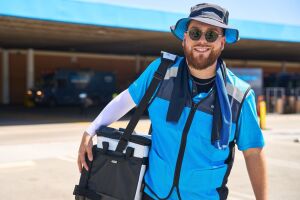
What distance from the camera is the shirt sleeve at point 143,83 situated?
8.39 ft

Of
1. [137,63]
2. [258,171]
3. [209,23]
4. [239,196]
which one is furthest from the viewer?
[137,63]

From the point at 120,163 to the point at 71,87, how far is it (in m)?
26.6

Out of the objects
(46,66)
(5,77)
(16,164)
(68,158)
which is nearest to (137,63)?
(46,66)

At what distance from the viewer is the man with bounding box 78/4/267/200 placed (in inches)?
92.9

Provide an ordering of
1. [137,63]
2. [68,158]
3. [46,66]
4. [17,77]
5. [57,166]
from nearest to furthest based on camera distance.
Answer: [57,166]
[68,158]
[17,77]
[46,66]
[137,63]

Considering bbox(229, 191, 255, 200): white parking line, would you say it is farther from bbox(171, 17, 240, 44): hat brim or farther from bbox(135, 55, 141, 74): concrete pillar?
bbox(135, 55, 141, 74): concrete pillar

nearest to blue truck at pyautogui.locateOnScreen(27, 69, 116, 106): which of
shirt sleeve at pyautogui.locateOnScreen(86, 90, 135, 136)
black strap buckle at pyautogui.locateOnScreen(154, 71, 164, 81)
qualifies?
shirt sleeve at pyautogui.locateOnScreen(86, 90, 135, 136)

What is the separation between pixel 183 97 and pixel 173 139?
0.24 meters

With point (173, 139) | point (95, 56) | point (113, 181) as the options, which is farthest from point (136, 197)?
point (95, 56)

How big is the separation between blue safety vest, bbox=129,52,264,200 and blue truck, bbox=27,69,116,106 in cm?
2467

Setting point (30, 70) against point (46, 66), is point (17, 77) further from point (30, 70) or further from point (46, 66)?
point (46, 66)

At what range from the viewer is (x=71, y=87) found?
93.8 feet

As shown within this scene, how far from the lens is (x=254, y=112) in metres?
2.45

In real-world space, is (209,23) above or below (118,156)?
above
